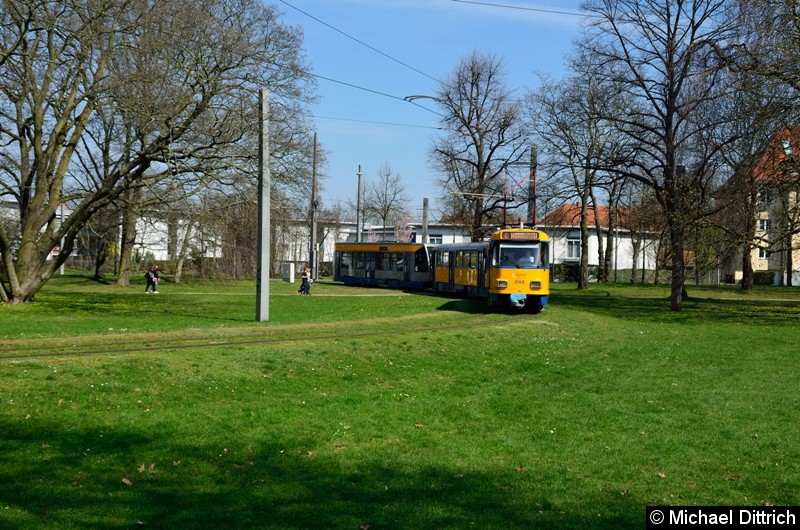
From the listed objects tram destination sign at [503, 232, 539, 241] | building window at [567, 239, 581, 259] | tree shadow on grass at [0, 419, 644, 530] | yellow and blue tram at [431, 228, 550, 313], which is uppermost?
building window at [567, 239, 581, 259]

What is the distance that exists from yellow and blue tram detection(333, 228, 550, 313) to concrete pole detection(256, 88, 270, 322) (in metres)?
9.57

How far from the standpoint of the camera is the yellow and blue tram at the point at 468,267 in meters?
32.0

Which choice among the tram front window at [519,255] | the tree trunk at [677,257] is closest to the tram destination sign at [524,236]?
the tram front window at [519,255]

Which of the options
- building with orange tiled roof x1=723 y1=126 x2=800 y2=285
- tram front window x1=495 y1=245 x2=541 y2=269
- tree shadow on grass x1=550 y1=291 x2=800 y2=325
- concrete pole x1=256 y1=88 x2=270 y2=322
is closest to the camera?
concrete pole x1=256 y1=88 x2=270 y2=322

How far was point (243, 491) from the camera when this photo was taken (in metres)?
8.77

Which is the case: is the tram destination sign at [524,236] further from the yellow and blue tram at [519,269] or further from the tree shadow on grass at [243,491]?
the tree shadow on grass at [243,491]

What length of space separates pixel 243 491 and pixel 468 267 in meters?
34.3

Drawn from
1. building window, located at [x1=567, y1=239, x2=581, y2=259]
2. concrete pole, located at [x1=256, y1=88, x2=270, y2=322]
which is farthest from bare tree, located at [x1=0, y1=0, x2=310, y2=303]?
building window, located at [x1=567, y1=239, x2=581, y2=259]

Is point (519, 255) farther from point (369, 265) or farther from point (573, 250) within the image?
point (573, 250)

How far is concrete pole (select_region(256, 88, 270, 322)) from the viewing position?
26.0m

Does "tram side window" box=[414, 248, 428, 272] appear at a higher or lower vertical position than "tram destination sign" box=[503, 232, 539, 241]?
lower

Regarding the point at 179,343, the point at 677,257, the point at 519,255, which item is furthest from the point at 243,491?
the point at 677,257

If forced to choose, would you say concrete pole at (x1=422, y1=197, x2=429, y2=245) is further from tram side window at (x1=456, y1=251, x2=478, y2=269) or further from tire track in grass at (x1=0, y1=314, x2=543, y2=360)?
tire track in grass at (x1=0, y1=314, x2=543, y2=360)

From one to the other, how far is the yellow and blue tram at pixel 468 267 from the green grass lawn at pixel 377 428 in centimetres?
890
